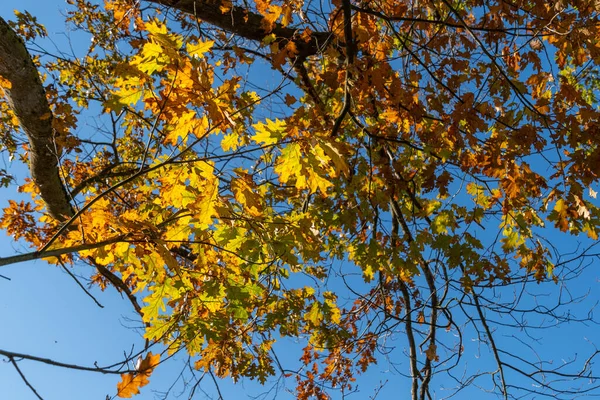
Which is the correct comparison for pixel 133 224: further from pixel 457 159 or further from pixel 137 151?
pixel 137 151

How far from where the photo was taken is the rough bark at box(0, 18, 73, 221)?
3477 mm

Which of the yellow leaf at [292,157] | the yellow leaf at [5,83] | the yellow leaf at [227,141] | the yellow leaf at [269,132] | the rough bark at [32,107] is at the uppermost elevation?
the rough bark at [32,107]

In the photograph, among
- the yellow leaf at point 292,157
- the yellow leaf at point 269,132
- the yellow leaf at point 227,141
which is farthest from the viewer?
the yellow leaf at point 227,141

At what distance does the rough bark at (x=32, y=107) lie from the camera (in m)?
3.48

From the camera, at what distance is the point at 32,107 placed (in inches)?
149

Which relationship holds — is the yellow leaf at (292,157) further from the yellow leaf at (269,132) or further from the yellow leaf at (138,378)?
the yellow leaf at (138,378)

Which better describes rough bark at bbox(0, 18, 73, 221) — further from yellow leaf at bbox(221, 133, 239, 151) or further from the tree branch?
the tree branch

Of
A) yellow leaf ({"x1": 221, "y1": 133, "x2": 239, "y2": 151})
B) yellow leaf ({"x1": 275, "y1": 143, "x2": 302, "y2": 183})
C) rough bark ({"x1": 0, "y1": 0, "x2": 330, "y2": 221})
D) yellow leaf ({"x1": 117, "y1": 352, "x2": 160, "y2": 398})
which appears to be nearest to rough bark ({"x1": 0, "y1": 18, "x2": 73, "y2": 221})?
rough bark ({"x1": 0, "y1": 0, "x2": 330, "y2": 221})

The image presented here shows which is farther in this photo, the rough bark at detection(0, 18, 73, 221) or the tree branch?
the tree branch

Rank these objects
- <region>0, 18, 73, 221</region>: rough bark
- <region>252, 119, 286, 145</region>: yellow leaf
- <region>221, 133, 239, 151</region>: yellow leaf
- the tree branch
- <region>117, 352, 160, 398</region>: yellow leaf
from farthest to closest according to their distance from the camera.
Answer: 1. the tree branch
2. <region>0, 18, 73, 221</region>: rough bark
3. <region>221, 133, 239, 151</region>: yellow leaf
4. <region>252, 119, 286, 145</region>: yellow leaf
5. <region>117, 352, 160, 398</region>: yellow leaf

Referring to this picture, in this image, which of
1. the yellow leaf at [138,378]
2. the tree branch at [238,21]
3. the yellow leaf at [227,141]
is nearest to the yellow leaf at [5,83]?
the tree branch at [238,21]

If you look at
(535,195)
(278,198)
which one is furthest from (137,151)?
(535,195)

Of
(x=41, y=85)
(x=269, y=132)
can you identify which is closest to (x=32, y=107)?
(x=41, y=85)

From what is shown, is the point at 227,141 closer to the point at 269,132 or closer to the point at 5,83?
the point at 269,132
